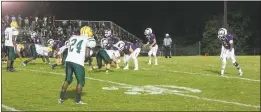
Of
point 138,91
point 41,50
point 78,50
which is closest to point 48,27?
point 41,50

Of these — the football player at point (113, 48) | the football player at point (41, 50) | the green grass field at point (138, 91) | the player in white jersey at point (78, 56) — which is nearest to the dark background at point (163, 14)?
the football player at point (41, 50)

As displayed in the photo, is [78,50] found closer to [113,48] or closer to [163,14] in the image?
[113,48]

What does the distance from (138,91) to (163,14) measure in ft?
142

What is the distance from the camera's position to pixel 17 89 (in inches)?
600

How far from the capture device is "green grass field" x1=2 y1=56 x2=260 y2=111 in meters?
12.2

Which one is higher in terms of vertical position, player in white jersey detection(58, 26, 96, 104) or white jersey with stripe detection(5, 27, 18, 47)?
white jersey with stripe detection(5, 27, 18, 47)

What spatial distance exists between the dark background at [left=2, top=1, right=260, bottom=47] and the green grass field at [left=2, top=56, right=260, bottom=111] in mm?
33334

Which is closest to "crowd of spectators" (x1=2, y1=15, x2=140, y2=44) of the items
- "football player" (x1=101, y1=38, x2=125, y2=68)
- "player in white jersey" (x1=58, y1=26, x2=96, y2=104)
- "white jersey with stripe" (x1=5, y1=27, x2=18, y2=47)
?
"football player" (x1=101, y1=38, x2=125, y2=68)

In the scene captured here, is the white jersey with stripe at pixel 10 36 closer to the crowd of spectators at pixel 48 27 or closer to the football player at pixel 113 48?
the football player at pixel 113 48

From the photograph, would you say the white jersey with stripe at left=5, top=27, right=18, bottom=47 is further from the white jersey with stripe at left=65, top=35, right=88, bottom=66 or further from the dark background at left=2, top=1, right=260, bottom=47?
the dark background at left=2, top=1, right=260, bottom=47

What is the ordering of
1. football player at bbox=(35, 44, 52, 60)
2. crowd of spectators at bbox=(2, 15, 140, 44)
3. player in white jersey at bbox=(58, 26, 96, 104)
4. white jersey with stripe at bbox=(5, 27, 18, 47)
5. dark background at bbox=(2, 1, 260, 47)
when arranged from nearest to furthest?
1. player in white jersey at bbox=(58, 26, 96, 104)
2. white jersey with stripe at bbox=(5, 27, 18, 47)
3. football player at bbox=(35, 44, 52, 60)
4. crowd of spectators at bbox=(2, 15, 140, 44)
5. dark background at bbox=(2, 1, 260, 47)

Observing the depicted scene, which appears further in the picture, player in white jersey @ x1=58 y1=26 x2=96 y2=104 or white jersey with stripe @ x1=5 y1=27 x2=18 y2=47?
white jersey with stripe @ x1=5 y1=27 x2=18 y2=47

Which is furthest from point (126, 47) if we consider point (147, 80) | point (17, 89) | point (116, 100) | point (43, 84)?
point (116, 100)

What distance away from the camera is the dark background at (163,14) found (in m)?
54.3
